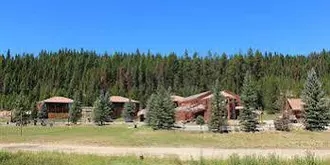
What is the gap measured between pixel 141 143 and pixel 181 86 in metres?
117

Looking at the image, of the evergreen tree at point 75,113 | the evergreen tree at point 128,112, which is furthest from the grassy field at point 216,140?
the evergreen tree at point 128,112

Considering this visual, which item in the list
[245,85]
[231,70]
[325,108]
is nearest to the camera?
[325,108]

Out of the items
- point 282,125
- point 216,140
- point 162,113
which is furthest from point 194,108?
point 216,140

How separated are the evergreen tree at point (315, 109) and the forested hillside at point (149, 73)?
82178 mm

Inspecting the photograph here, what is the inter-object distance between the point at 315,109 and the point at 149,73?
111 meters

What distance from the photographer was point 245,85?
67.5 meters

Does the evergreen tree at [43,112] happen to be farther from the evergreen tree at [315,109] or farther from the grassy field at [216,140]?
the evergreen tree at [315,109]

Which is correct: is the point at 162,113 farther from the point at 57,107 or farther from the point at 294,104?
the point at 57,107

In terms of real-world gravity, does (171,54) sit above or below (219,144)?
above

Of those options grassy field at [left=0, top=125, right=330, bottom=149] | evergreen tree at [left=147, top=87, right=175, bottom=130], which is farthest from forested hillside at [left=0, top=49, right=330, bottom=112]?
grassy field at [left=0, top=125, right=330, bottom=149]

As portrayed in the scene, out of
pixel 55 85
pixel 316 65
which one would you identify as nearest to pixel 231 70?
pixel 316 65

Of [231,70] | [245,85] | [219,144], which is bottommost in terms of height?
[219,144]

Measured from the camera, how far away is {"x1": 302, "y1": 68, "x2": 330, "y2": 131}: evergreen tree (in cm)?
6109

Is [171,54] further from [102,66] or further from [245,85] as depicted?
[245,85]
